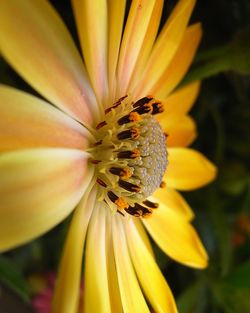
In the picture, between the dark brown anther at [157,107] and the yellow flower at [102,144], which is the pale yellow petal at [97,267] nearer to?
the yellow flower at [102,144]

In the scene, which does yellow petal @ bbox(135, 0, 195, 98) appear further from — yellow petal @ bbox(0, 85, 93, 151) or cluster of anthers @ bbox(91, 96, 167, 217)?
yellow petal @ bbox(0, 85, 93, 151)

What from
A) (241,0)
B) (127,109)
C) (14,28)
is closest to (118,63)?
(127,109)

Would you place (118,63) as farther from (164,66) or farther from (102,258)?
(102,258)

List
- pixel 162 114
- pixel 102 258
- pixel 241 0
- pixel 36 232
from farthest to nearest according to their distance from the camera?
1. pixel 241 0
2. pixel 162 114
3. pixel 102 258
4. pixel 36 232

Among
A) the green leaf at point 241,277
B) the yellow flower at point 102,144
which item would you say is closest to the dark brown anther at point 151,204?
the yellow flower at point 102,144

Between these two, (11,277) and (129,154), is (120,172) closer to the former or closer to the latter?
(129,154)

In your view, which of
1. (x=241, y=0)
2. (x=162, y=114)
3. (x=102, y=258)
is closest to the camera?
(x=102, y=258)

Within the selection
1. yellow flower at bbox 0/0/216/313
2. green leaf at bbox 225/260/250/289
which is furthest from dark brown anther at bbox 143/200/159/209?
green leaf at bbox 225/260/250/289
